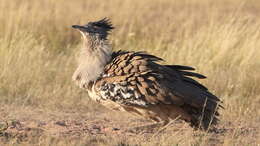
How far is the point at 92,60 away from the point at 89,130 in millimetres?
834

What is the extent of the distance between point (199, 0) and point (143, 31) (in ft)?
16.5

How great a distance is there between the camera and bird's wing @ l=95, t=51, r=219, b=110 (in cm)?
593

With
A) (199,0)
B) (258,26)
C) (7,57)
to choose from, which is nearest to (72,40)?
(7,57)

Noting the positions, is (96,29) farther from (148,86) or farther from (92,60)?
(148,86)

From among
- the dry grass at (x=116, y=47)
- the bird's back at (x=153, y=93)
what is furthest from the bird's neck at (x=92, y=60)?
the dry grass at (x=116, y=47)

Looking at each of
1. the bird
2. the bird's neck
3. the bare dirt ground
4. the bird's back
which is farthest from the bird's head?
the bare dirt ground

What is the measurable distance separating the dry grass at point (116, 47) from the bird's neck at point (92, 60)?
0.77 m

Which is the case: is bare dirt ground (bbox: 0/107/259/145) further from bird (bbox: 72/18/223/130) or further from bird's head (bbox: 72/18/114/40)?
bird's head (bbox: 72/18/114/40)

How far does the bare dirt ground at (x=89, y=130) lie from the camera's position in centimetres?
587

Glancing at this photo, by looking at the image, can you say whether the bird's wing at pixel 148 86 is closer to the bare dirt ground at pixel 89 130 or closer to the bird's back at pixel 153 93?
the bird's back at pixel 153 93

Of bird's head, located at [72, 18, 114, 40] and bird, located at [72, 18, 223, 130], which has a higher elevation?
bird's head, located at [72, 18, 114, 40]

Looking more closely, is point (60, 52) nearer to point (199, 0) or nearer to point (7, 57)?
point (7, 57)

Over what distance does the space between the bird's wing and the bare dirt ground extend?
377 millimetres

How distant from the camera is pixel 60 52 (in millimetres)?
10266
